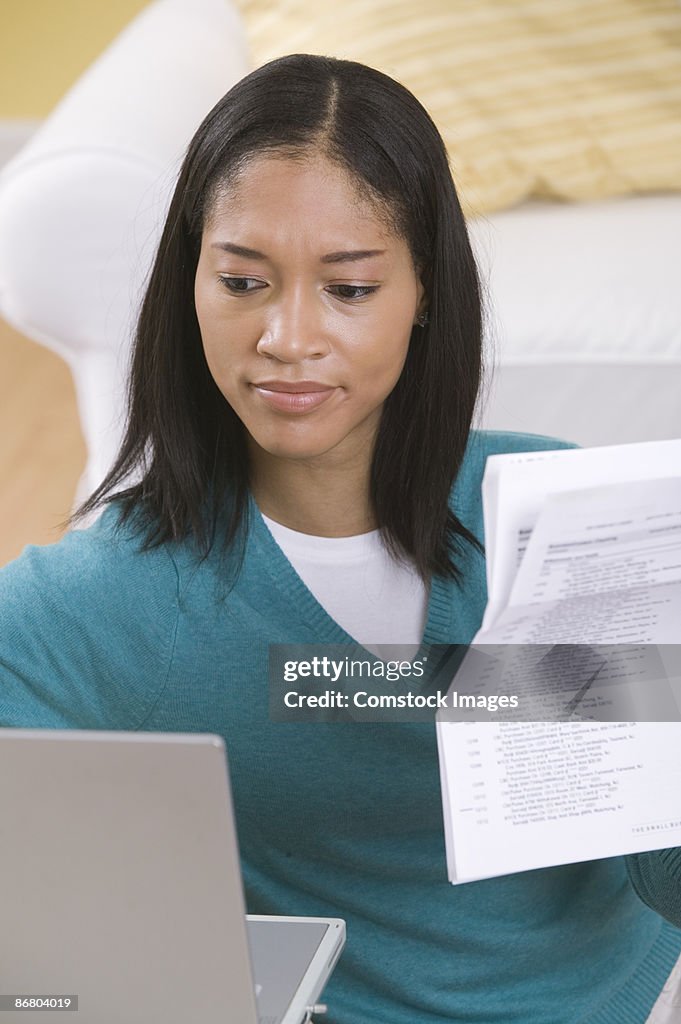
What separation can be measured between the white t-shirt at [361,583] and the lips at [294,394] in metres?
0.14

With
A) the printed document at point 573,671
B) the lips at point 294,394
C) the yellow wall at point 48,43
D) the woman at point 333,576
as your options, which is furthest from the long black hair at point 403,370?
the yellow wall at point 48,43

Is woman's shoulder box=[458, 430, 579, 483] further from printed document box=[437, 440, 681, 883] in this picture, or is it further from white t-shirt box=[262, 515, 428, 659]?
printed document box=[437, 440, 681, 883]

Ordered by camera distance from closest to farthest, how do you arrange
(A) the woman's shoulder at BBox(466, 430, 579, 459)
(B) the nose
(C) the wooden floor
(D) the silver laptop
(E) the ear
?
(D) the silver laptop
(B) the nose
(E) the ear
(A) the woman's shoulder at BBox(466, 430, 579, 459)
(C) the wooden floor

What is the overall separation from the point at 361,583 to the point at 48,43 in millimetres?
2569

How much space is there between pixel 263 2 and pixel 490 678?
4.99 ft

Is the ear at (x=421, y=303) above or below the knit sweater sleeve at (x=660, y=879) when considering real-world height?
above

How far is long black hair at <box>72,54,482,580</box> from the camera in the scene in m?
0.83

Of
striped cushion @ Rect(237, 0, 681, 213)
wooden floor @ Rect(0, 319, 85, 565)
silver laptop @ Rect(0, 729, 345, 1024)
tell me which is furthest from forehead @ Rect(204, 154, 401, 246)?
wooden floor @ Rect(0, 319, 85, 565)

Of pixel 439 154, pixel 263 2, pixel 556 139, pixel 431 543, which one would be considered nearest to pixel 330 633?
pixel 431 543

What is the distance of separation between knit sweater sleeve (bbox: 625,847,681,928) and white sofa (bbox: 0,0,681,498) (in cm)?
72

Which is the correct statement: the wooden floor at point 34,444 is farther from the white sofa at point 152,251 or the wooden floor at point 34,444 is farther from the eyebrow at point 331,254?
the eyebrow at point 331,254

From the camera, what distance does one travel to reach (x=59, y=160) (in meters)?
1.69

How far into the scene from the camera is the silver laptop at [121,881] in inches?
21.5

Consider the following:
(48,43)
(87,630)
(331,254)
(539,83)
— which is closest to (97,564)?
(87,630)
